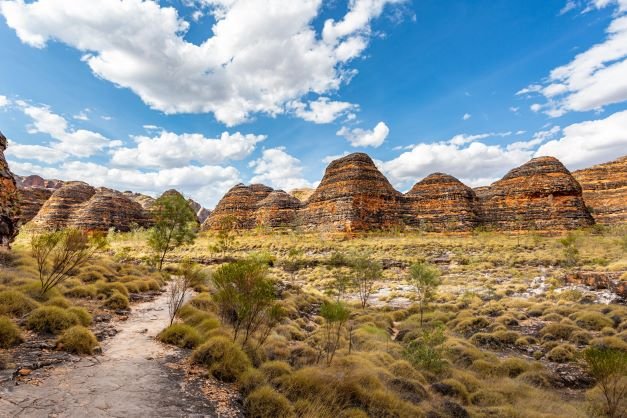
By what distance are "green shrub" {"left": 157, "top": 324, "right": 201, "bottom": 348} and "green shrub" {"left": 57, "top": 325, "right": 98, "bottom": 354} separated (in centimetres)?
201

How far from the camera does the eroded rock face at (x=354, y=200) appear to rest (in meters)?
68.7

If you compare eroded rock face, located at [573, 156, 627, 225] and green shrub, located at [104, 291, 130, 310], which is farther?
eroded rock face, located at [573, 156, 627, 225]

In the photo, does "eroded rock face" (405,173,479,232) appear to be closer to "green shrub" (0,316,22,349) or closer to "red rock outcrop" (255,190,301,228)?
"red rock outcrop" (255,190,301,228)

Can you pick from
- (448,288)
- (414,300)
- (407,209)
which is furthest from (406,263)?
(407,209)

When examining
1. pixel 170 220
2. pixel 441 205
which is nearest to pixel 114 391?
pixel 170 220

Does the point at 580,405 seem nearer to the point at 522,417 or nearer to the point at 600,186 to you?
the point at 522,417

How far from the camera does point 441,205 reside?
7281cm

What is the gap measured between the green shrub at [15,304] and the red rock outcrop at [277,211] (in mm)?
68697

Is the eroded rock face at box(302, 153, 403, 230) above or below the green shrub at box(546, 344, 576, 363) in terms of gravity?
→ above

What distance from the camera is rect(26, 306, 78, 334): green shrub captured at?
937cm

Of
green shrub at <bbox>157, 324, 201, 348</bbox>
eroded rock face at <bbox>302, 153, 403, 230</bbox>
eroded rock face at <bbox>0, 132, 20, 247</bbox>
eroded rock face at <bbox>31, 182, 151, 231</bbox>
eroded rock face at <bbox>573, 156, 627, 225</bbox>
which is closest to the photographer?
green shrub at <bbox>157, 324, 201, 348</bbox>

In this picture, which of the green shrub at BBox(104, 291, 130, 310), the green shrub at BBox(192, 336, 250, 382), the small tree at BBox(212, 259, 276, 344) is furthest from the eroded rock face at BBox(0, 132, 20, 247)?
the green shrub at BBox(192, 336, 250, 382)

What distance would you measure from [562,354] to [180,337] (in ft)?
53.2

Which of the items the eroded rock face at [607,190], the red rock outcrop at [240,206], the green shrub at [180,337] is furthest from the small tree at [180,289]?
the eroded rock face at [607,190]
